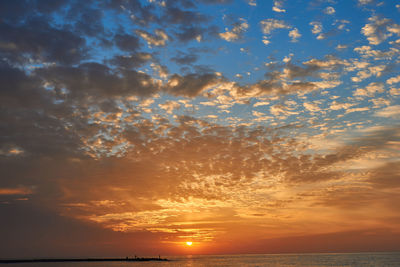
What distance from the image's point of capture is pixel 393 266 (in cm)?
12544

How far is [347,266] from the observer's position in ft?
437

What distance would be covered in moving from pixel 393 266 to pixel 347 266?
53.8ft
